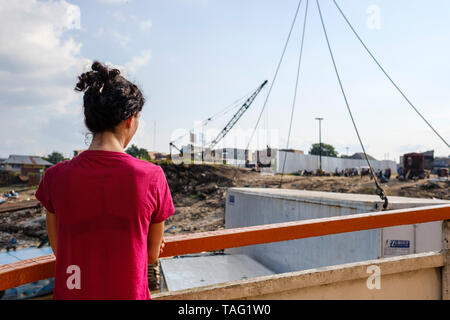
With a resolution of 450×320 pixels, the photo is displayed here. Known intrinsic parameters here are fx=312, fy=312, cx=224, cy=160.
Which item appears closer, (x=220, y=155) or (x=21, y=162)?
(x=220, y=155)

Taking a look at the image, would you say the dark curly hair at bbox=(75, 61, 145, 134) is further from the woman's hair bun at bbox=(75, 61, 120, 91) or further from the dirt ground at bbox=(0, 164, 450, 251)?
the dirt ground at bbox=(0, 164, 450, 251)

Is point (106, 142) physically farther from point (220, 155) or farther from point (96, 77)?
point (220, 155)

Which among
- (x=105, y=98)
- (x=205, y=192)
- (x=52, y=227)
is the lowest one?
(x=205, y=192)

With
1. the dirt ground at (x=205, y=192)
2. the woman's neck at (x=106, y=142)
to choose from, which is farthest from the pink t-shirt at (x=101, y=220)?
the dirt ground at (x=205, y=192)

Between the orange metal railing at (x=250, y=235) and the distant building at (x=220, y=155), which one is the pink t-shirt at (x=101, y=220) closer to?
the orange metal railing at (x=250, y=235)

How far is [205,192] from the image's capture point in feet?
88.8

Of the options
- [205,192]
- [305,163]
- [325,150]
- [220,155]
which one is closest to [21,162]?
[220,155]

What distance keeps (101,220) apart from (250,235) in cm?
76

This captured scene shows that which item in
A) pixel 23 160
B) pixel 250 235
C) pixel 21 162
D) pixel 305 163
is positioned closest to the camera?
pixel 250 235

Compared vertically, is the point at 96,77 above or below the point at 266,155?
above

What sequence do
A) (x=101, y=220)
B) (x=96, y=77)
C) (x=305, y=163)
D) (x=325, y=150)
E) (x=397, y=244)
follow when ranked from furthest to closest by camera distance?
(x=325, y=150)
(x=305, y=163)
(x=397, y=244)
(x=96, y=77)
(x=101, y=220)

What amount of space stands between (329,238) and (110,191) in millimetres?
5660

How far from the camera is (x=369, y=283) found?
6.68 feet

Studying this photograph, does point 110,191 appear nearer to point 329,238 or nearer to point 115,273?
point 115,273
